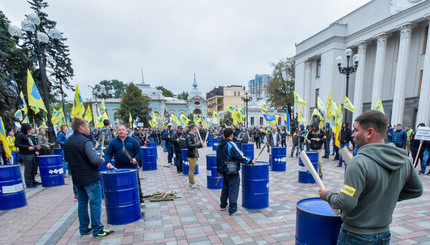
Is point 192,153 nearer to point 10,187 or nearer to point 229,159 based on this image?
point 229,159

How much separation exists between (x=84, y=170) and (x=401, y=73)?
24832mm

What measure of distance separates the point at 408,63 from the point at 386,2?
260 inches

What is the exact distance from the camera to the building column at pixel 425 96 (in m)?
16.5

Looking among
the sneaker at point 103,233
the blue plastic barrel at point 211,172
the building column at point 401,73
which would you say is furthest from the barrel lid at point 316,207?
the building column at point 401,73

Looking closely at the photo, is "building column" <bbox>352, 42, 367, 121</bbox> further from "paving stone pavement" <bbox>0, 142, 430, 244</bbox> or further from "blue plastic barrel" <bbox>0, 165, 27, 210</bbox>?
"blue plastic barrel" <bbox>0, 165, 27, 210</bbox>

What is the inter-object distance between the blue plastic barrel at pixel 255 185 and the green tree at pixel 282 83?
35026 mm

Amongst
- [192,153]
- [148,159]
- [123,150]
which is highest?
[123,150]

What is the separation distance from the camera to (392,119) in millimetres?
19438

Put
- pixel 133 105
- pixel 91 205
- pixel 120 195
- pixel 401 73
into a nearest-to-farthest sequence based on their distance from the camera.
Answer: pixel 91 205 → pixel 120 195 → pixel 401 73 → pixel 133 105

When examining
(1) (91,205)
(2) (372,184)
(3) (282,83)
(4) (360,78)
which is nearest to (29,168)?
(1) (91,205)

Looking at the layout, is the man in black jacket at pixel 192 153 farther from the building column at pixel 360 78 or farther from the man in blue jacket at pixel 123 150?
the building column at pixel 360 78

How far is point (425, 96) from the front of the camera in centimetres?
1667

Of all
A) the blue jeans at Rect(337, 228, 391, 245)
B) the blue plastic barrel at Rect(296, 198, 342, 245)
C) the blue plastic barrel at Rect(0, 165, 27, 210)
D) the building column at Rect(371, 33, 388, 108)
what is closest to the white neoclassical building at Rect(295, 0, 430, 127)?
the building column at Rect(371, 33, 388, 108)

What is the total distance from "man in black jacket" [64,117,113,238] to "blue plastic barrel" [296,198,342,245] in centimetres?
328
